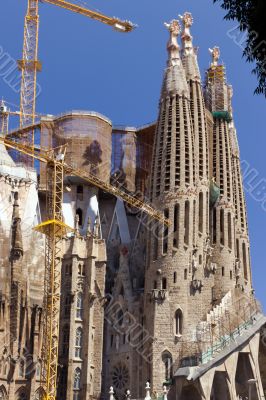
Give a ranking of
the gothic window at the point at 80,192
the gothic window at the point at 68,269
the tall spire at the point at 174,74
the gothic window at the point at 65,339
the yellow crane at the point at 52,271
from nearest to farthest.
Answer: the yellow crane at the point at 52,271 < the gothic window at the point at 65,339 < the gothic window at the point at 68,269 < the tall spire at the point at 174,74 < the gothic window at the point at 80,192

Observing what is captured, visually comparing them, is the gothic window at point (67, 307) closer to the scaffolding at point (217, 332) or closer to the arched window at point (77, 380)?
the arched window at point (77, 380)

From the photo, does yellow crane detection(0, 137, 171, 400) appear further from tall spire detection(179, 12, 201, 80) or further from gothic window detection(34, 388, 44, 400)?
tall spire detection(179, 12, 201, 80)

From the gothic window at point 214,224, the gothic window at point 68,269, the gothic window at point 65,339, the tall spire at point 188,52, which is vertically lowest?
the gothic window at point 65,339

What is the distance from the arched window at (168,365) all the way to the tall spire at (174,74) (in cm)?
2254

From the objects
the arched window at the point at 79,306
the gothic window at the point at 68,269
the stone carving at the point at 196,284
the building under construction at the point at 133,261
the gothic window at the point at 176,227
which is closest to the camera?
the building under construction at the point at 133,261

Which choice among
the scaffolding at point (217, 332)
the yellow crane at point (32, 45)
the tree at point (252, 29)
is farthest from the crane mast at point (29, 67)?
the tree at point (252, 29)

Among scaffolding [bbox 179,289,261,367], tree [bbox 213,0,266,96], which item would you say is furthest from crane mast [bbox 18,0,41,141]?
tree [bbox 213,0,266,96]

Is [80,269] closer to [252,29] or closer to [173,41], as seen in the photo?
[173,41]

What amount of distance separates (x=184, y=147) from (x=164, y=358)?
17610mm

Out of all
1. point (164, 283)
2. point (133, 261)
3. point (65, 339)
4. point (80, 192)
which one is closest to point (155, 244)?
point (164, 283)

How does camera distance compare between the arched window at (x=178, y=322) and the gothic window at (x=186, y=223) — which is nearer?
the arched window at (x=178, y=322)

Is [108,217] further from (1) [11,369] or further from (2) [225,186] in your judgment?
(1) [11,369]

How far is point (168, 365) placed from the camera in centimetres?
5575

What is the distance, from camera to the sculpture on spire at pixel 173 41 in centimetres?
6768
